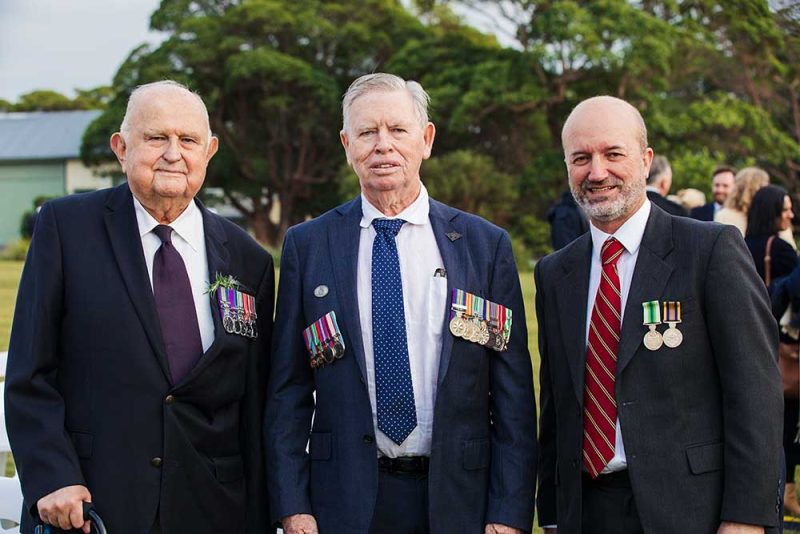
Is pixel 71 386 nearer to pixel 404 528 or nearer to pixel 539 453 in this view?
pixel 404 528

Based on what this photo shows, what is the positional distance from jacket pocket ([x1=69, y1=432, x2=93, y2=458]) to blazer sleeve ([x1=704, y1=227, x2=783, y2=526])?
190cm

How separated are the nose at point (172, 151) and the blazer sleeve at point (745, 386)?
1693 mm

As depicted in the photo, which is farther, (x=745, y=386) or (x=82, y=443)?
(x=82, y=443)

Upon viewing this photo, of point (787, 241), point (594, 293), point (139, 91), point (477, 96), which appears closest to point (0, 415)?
point (139, 91)

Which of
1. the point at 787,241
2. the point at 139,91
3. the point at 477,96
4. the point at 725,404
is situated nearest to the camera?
the point at 725,404

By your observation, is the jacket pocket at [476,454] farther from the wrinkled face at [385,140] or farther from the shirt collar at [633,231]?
the wrinkled face at [385,140]

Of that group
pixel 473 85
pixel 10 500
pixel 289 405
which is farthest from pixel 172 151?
pixel 473 85

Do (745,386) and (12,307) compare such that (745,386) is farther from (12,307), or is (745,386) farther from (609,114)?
(12,307)

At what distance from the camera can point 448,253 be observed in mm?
3127

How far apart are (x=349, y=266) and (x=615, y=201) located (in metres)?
0.88

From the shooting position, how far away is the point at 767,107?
94.7 feet

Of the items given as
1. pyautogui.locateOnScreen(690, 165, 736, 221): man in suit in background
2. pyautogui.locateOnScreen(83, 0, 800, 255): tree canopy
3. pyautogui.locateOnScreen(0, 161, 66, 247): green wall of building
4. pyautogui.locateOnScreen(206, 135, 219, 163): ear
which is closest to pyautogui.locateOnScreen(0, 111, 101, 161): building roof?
pyautogui.locateOnScreen(0, 161, 66, 247): green wall of building

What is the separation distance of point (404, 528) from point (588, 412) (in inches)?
27.2

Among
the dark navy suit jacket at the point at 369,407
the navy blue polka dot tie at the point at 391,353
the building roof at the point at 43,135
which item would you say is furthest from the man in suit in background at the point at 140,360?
the building roof at the point at 43,135
